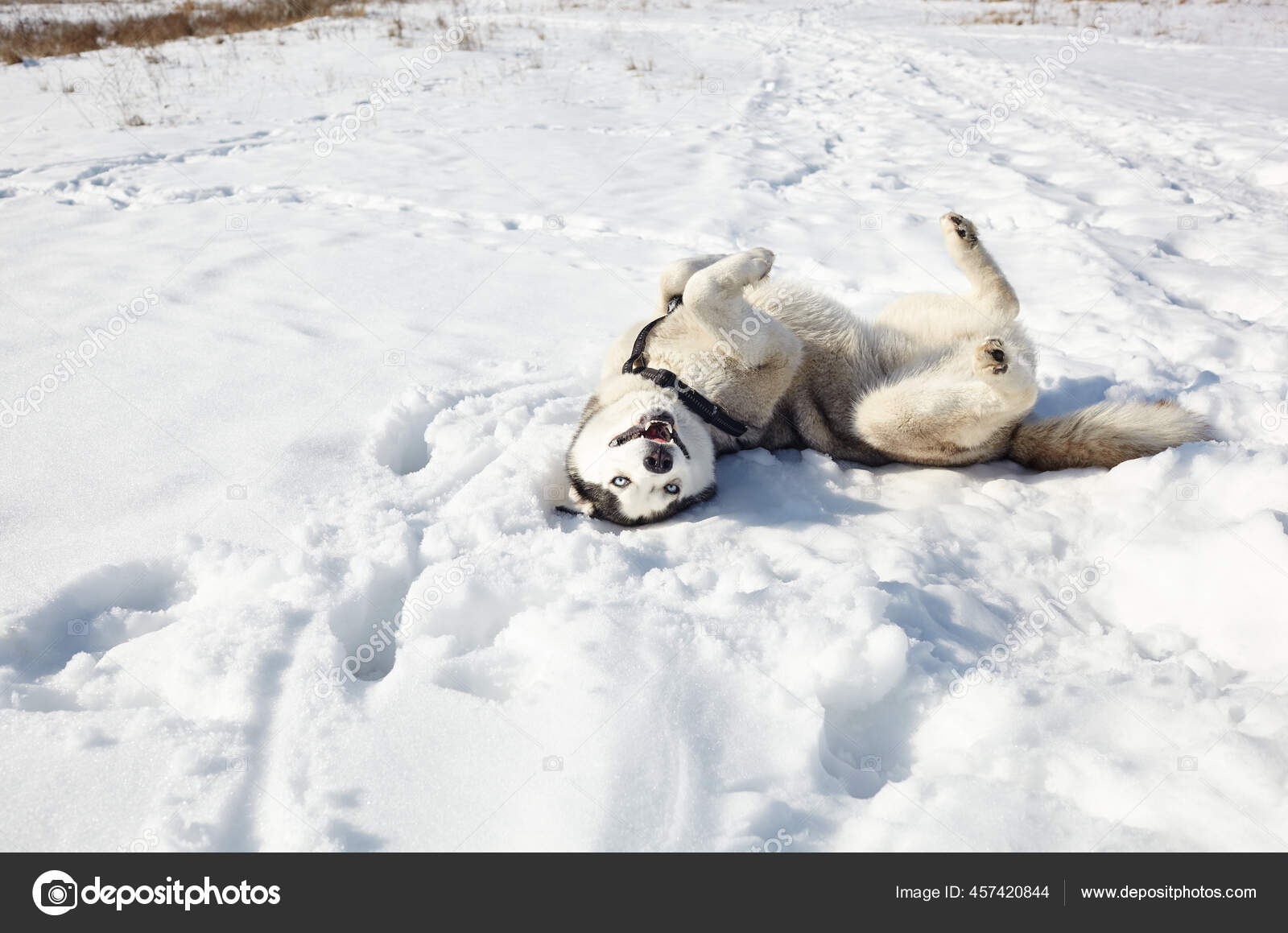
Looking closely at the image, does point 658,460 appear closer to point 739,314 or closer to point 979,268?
point 739,314

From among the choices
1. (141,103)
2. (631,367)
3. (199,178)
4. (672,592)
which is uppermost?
(141,103)

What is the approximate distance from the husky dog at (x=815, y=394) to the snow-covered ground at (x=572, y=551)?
0.16 meters

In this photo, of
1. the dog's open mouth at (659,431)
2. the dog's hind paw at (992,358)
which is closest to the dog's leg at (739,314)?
the dog's open mouth at (659,431)

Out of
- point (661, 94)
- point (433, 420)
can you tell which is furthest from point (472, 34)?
point (433, 420)

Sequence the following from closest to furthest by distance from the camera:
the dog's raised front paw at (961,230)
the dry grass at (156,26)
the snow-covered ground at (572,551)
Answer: the snow-covered ground at (572,551), the dog's raised front paw at (961,230), the dry grass at (156,26)

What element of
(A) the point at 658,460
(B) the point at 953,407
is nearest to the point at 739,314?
(A) the point at 658,460

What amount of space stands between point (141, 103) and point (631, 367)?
35.8 feet

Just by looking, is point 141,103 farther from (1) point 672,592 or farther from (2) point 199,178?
(1) point 672,592

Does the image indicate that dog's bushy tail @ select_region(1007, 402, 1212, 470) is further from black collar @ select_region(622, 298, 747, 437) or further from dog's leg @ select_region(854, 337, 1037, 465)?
black collar @ select_region(622, 298, 747, 437)

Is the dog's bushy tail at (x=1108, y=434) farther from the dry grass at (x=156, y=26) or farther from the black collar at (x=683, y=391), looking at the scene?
the dry grass at (x=156, y=26)

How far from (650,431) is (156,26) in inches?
777

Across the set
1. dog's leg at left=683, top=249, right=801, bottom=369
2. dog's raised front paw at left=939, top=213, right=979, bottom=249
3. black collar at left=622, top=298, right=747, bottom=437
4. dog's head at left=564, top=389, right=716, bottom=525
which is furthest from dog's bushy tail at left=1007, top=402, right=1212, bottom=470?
dog's head at left=564, top=389, right=716, bottom=525

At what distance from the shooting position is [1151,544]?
2.51 meters
